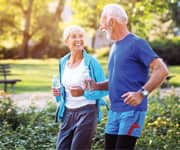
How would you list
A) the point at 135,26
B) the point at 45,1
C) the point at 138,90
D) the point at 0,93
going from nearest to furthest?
the point at 138,90 < the point at 0,93 < the point at 135,26 < the point at 45,1

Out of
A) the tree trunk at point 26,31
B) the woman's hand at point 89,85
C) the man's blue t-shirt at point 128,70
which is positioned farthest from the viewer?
the tree trunk at point 26,31

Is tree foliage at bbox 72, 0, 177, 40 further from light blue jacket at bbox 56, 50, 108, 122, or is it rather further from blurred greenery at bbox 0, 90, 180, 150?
light blue jacket at bbox 56, 50, 108, 122

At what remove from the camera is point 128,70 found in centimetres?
451

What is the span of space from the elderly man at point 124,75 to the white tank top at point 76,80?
56 centimetres

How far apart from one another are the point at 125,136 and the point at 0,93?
4.88 metres

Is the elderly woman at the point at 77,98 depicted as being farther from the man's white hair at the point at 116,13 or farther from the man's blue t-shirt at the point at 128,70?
the man's white hair at the point at 116,13

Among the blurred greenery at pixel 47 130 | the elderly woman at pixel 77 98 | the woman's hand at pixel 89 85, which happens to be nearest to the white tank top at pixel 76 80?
the elderly woman at pixel 77 98

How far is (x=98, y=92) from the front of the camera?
512 cm

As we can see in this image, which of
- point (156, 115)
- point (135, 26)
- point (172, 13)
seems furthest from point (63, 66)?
point (172, 13)

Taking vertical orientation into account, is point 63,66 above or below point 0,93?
above

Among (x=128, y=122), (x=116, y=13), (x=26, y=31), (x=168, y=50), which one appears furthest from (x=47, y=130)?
(x=26, y=31)

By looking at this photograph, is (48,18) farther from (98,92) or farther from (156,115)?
(98,92)

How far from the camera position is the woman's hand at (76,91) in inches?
200

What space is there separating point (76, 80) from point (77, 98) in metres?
0.18
